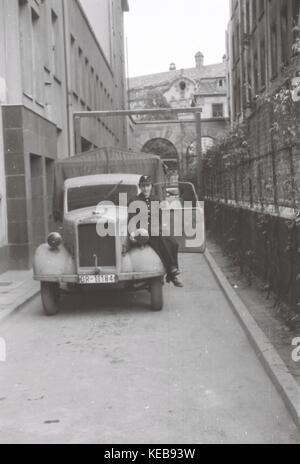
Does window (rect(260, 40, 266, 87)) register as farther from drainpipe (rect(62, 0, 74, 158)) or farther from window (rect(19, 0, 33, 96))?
window (rect(19, 0, 33, 96))

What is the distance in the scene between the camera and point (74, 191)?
11367 millimetres

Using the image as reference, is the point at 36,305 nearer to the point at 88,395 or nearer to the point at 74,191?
the point at 74,191

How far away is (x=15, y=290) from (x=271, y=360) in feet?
20.7

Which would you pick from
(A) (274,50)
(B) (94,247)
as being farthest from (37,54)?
(A) (274,50)

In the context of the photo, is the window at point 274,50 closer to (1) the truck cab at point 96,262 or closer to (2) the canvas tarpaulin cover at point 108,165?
(2) the canvas tarpaulin cover at point 108,165

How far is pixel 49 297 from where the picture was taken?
937 cm

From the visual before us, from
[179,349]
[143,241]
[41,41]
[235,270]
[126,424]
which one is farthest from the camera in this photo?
[41,41]

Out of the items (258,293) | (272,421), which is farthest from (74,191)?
(272,421)

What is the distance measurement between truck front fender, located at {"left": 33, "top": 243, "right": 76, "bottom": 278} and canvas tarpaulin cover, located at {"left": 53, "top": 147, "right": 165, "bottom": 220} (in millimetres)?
3679

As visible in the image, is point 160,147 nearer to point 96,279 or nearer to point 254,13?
point 254,13

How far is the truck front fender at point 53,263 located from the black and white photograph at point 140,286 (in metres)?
0.03

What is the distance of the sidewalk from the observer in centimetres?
971

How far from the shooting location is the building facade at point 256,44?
26.4 metres
